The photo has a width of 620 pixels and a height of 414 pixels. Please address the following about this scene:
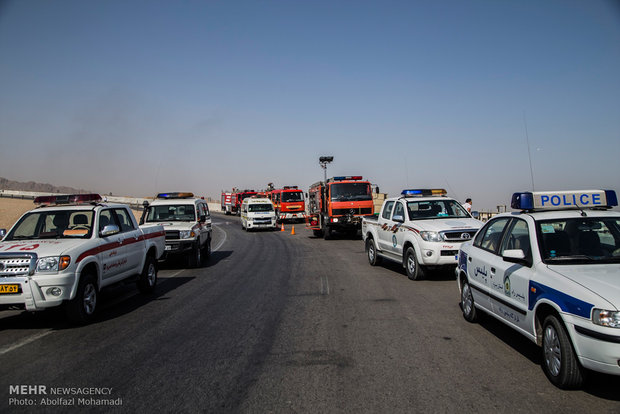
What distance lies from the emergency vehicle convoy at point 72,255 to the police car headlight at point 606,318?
6.60m

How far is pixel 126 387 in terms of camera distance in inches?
179

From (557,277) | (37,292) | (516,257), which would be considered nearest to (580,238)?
(516,257)

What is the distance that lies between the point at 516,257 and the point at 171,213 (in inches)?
459

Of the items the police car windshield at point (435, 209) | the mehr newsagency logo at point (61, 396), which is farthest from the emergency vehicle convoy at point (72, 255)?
the police car windshield at point (435, 209)

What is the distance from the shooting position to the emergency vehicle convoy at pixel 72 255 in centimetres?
651

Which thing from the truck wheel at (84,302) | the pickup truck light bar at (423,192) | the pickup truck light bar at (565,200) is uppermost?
the pickup truck light bar at (423,192)

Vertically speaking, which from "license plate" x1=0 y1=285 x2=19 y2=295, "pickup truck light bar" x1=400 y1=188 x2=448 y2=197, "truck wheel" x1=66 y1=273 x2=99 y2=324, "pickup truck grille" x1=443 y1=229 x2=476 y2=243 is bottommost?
"truck wheel" x1=66 y1=273 x2=99 y2=324

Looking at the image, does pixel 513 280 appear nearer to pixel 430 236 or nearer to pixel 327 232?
pixel 430 236

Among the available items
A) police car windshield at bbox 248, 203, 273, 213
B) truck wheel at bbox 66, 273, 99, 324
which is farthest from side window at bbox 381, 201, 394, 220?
police car windshield at bbox 248, 203, 273, 213

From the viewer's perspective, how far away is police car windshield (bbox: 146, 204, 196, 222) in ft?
47.3

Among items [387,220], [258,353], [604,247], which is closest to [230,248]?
[387,220]

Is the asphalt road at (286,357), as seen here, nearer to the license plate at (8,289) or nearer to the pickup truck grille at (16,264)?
the license plate at (8,289)

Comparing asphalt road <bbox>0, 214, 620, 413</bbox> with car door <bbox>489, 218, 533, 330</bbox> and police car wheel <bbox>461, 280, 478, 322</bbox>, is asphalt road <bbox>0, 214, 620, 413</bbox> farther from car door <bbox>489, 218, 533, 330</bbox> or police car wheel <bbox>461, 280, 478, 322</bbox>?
car door <bbox>489, 218, 533, 330</bbox>

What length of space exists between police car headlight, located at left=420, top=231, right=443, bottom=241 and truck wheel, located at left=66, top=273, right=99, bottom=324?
669cm
